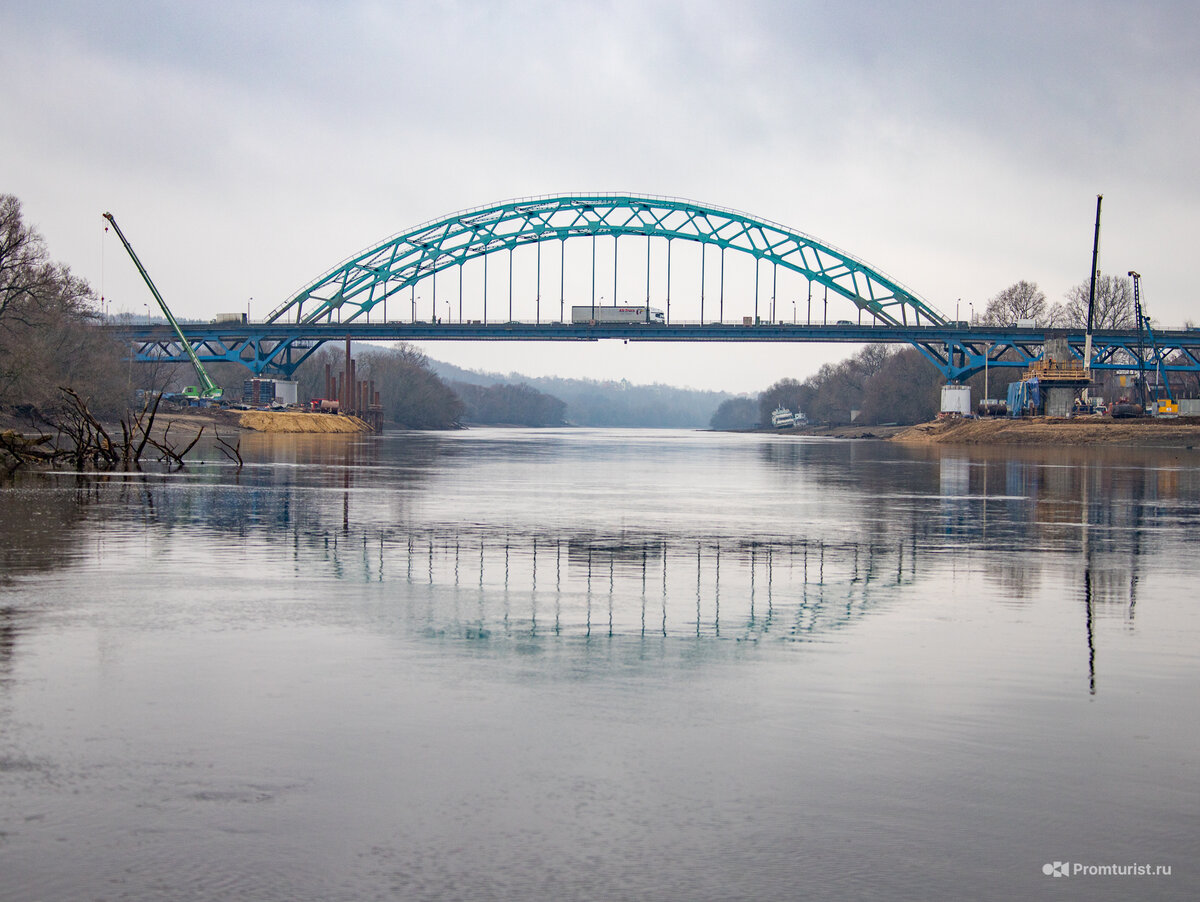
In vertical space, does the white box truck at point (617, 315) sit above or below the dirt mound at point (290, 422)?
above

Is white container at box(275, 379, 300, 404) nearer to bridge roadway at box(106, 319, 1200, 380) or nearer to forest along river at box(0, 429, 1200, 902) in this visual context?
bridge roadway at box(106, 319, 1200, 380)

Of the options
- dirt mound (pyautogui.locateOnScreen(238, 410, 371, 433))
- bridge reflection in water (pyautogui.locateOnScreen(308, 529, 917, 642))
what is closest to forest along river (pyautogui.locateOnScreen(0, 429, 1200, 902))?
bridge reflection in water (pyautogui.locateOnScreen(308, 529, 917, 642))

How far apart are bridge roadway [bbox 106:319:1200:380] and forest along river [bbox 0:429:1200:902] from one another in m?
117

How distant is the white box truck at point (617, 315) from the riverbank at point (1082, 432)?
44651mm

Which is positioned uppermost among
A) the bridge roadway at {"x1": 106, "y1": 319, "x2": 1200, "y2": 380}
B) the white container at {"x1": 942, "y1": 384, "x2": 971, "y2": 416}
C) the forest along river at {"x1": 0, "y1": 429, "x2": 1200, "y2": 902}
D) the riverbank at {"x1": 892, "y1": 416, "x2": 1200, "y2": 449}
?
the bridge roadway at {"x1": 106, "y1": 319, "x2": 1200, "y2": 380}

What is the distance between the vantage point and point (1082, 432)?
3784 inches

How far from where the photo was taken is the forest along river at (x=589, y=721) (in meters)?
6.02

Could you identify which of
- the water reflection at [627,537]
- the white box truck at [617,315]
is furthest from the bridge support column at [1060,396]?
the water reflection at [627,537]

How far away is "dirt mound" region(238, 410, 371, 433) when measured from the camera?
11394 cm

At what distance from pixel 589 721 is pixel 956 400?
411 ft

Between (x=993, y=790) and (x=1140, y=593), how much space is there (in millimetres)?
9403

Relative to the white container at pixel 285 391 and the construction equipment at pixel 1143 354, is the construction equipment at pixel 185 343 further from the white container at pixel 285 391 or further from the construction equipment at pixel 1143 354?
the construction equipment at pixel 1143 354

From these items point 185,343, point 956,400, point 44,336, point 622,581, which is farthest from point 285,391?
point 622,581

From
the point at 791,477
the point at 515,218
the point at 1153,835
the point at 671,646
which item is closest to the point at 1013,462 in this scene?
the point at 791,477
